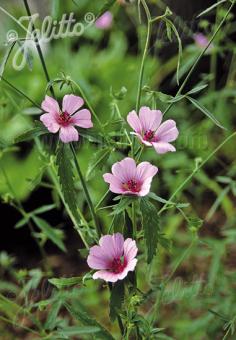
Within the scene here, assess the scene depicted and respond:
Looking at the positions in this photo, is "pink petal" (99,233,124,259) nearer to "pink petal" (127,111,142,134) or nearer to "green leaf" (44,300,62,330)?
"pink petal" (127,111,142,134)

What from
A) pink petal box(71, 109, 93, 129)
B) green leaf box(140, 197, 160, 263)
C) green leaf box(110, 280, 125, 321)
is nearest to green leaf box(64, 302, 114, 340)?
green leaf box(110, 280, 125, 321)

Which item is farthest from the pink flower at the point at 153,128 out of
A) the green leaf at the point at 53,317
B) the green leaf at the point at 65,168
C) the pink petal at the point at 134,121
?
the green leaf at the point at 53,317

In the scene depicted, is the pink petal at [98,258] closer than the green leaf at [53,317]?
Yes

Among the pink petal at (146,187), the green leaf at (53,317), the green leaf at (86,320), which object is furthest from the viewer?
the green leaf at (53,317)

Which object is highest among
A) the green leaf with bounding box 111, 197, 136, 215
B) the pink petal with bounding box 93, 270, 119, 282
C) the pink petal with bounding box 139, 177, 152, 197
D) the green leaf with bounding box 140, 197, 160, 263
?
the pink petal with bounding box 139, 177, 152, 197

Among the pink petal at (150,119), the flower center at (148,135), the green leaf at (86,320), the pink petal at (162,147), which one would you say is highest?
the pink petal at (150,119)

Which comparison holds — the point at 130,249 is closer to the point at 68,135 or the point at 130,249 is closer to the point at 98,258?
the point at 98,258

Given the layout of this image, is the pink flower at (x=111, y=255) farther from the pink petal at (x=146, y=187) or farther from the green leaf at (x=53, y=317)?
the green leaf at (x=53, y=317)
